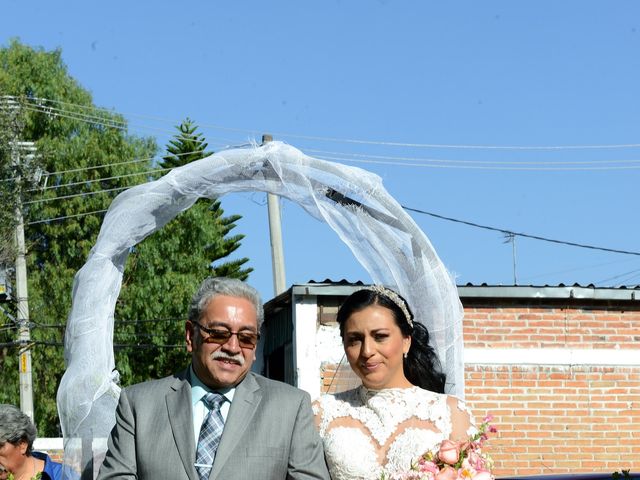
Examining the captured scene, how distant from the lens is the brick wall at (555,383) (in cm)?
1502

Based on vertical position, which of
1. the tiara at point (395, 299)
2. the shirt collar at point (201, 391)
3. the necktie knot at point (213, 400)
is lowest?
the necktie knot at point (213, 400)

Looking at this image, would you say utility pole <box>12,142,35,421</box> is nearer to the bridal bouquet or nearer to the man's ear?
the man's ear

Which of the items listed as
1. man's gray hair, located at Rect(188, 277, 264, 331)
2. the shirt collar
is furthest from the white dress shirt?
man's gray hair, located at Rect(188, 277, 264, 331)

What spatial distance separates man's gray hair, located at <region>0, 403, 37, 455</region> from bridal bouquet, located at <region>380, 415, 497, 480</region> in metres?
2.56

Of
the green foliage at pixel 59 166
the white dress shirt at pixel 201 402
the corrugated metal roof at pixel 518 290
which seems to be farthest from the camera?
the green foliage at pixel 59 166

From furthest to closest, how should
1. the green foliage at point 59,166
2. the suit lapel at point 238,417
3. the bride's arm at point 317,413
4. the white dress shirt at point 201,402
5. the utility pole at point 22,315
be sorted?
1. the green foliage at point 59,166
2. the utility pole at point 22,315
3. the bride's arm at point 317,413
4. the white dress shirt at point 201,402
5. the suit lapel at point 238,417

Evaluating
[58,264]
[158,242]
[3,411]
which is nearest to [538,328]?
[3,411]

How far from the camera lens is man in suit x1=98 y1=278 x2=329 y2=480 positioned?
4.46 m

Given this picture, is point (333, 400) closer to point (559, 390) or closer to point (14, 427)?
point (14, 427)

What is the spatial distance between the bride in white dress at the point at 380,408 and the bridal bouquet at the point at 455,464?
1.52 ft

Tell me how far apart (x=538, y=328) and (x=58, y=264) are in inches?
838

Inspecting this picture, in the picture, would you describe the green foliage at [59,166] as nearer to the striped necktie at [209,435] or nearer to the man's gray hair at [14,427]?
the man's gray hair at [14,427]

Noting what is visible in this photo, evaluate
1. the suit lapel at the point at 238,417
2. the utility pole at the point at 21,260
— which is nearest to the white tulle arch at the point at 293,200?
the suit lapel at the point at 238,417

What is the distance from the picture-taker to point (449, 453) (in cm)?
468
